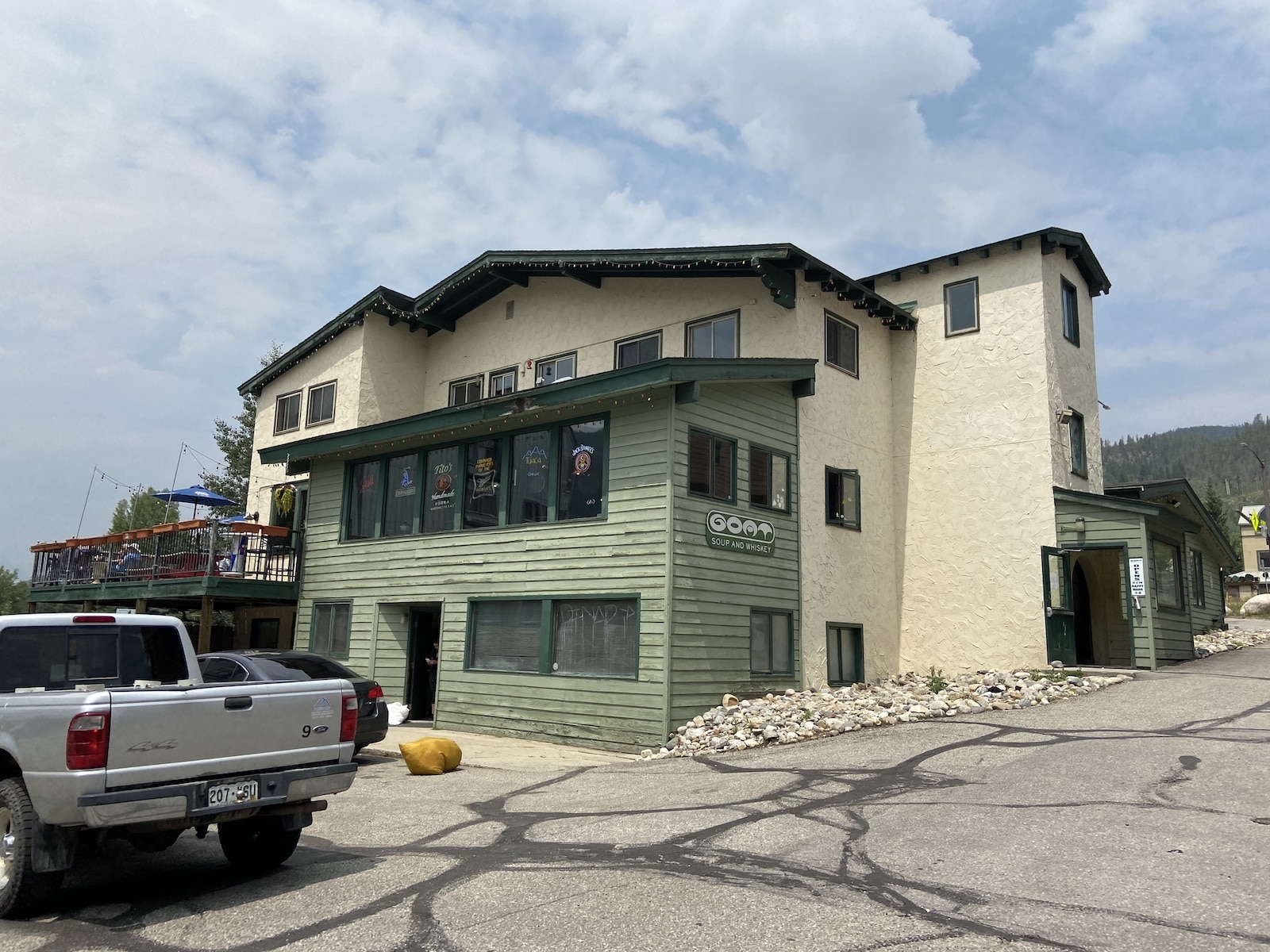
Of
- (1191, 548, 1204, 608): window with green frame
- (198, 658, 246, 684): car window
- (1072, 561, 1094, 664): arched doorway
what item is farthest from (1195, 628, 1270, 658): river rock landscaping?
(198, 658, 246, 684): car window

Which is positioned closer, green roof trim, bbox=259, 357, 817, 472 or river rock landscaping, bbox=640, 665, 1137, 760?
river rock landscaping, bbox=640, 665, 1137, 760

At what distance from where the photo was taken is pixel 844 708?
1409cm

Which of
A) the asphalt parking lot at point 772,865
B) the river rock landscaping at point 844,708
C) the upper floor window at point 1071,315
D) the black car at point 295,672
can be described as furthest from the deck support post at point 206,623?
the upper floor window at point 1071,315

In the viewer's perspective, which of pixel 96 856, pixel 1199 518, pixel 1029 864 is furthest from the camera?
pixel 1199 518

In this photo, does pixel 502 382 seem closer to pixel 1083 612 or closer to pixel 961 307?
pixel 961 307

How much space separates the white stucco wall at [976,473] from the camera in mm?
18188

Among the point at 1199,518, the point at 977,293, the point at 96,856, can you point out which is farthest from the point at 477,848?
the point at 1199,518

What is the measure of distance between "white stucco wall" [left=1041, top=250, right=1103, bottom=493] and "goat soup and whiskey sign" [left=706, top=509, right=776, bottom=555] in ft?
20.8

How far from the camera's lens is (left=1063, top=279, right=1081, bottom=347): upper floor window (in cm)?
1972

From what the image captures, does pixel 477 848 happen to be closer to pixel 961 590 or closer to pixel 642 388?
pixel 642 388

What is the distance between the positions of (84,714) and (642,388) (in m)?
9.65

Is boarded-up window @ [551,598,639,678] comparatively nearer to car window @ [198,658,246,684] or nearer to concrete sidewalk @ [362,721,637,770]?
concrete sidewalk @ [362,721,637,770]

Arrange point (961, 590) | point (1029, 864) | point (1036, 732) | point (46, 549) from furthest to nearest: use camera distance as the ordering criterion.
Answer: point (46, 549), point (961, 590), point (1036, 732), point (1029, 864)

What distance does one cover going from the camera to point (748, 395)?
15.9m
